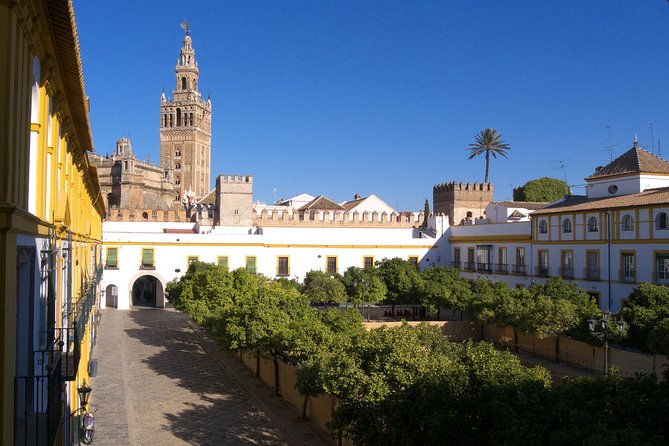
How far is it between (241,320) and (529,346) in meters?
13.0

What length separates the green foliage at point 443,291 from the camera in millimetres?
27438

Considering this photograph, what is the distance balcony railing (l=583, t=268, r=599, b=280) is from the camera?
27.7 meters

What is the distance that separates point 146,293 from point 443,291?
70.7ft

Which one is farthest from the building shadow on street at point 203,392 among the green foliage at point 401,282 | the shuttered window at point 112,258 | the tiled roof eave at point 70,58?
the green foliage at point 401,282

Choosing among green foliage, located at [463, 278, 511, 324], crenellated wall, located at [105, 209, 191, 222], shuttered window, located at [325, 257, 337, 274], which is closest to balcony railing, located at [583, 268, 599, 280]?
green foliage, located at [463, 278, 511, 324]

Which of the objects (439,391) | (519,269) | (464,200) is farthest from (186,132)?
(439,391)

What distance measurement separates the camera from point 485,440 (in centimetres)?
838

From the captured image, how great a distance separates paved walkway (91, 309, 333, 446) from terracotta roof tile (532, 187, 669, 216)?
17.9 m

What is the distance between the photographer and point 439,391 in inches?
351

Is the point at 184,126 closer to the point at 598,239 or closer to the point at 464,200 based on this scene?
the point at 464,200

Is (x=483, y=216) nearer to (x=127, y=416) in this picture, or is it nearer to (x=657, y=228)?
(x=657, y=228)

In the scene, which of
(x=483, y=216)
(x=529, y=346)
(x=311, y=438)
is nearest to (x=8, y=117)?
(x=311, y=438)

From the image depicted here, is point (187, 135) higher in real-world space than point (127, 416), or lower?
higher

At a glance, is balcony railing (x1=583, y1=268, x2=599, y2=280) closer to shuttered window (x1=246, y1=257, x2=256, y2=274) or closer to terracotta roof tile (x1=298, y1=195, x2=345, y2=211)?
shuttered window (x1=246, y1=257, x2=256, y2=274)
